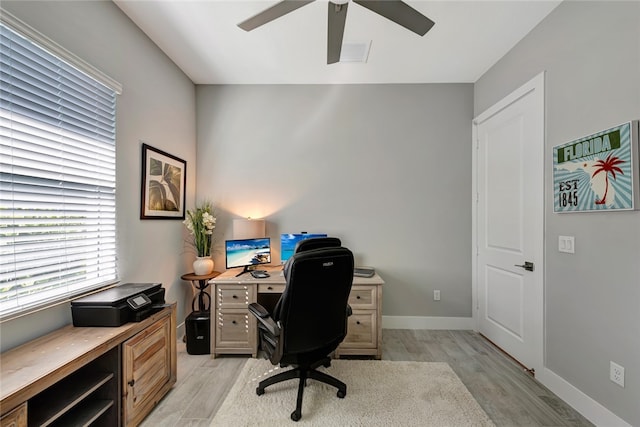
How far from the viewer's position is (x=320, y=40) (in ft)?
7.56

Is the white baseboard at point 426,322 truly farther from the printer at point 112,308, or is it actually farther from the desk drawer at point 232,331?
the printer at point 112,308

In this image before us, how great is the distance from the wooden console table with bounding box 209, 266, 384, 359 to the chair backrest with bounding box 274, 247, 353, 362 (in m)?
0.76

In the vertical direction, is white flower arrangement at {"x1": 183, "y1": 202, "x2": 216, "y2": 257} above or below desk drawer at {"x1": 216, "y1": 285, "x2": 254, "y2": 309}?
above

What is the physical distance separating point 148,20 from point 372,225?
2856 millimetres

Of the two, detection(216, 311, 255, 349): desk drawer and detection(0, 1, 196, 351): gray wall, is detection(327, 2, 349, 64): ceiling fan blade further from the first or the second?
detection(216, 311, 255, 349): desk drawer

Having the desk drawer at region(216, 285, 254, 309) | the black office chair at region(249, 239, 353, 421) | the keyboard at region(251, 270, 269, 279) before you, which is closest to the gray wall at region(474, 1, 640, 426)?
the black office chair at region(249, 239, 353, 421)

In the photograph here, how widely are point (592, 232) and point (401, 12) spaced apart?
1885mm

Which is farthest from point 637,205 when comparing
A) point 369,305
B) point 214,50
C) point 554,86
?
point 214,50

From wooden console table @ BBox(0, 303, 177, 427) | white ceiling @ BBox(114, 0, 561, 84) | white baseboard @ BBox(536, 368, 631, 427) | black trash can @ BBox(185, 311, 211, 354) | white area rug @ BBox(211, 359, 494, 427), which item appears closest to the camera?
wooden console table @ BBox(0, 303, 177, 427)

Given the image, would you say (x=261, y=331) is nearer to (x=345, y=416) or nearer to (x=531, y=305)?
(x=345, y=416)

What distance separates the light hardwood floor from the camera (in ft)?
5.69

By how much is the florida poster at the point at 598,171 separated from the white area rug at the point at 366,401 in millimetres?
1593

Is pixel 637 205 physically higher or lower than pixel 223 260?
higher

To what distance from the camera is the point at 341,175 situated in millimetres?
3111
